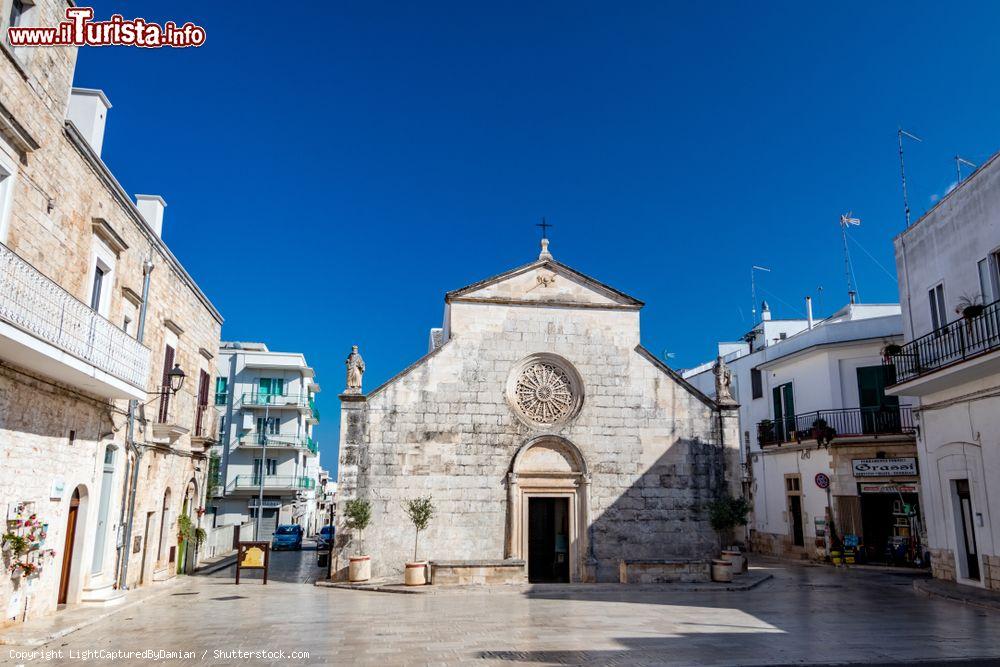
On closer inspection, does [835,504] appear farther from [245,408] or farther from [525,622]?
[245,408]

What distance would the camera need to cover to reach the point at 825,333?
23828 millimetres

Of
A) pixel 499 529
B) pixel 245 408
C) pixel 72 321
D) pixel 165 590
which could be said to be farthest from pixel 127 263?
pixel 245 408

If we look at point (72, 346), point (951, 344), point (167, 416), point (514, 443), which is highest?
point (951, 344)

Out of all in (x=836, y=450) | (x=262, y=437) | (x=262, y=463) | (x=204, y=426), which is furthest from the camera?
(x=262, y=437)

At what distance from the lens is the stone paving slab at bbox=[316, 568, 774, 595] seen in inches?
613

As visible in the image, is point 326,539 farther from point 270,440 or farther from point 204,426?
point 270,440

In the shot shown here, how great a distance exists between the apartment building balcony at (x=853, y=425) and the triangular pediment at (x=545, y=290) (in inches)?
313

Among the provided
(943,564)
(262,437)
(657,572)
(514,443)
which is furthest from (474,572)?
(262,437)

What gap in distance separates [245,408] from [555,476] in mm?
26024

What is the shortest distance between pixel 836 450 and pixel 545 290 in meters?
11.2

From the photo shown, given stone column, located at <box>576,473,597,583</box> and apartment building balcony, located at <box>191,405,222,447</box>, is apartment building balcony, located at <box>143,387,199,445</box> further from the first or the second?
stone column, located at <box>576,473,597,583</box>

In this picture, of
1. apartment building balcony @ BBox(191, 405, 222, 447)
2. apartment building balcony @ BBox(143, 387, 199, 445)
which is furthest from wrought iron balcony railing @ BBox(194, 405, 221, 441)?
apartment building balcony @ BBox(143, 387, 199, 445)

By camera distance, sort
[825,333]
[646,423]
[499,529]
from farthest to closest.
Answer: [825,333], [646,423], [499,529]

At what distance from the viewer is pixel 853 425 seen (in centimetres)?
2244
